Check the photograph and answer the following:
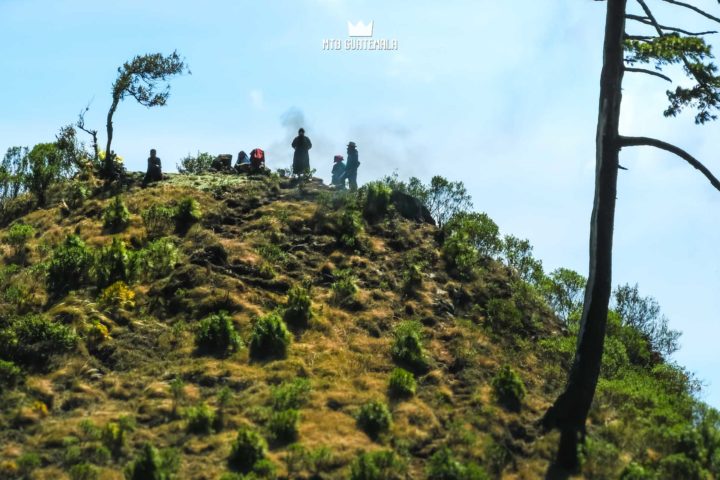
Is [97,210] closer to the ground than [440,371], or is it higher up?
higher up

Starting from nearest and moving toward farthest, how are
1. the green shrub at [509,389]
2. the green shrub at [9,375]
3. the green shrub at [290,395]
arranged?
the green shrub at [290,395] < the green shrub at [9,375] < the green shrub at [509,389]

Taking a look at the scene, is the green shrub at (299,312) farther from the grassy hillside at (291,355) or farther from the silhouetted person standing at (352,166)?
the silhouetted person standing at (352,166)

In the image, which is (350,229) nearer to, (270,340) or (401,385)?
(270,340)

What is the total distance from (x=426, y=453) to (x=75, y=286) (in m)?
10.4

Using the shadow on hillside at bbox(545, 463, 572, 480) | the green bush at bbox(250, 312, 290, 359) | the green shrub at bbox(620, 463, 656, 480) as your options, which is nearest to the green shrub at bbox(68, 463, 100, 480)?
the green bush at bbox(250, 312, 290, 359)

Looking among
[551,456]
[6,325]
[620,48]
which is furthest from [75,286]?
[620,48]

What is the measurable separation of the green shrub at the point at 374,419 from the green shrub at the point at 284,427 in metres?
1.40

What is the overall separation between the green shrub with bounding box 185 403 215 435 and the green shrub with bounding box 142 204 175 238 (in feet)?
32.5

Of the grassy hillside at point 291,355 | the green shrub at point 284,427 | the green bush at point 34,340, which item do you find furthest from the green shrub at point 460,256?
the green bush at point 34,340

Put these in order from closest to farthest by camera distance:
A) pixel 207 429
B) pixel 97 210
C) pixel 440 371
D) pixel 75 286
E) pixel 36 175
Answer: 1. pixel 207 429
2. pixel 440 371
3. pixel 75 286
4. pixel 97 210
5. pixel 36 175

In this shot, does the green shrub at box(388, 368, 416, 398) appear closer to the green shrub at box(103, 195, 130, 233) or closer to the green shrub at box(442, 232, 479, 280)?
the green shrub at box(442, 232, 479, 280)

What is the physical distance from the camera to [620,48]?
21297 mm

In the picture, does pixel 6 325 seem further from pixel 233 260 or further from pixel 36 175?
pixel 36 175

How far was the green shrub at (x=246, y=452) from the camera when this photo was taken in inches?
711
